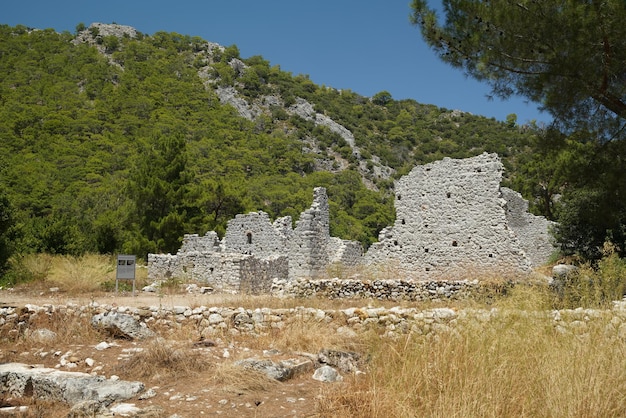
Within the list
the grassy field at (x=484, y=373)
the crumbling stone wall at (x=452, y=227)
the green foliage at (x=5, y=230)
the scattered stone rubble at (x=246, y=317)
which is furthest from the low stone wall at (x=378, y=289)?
the green foliage at (x=5, y=230)

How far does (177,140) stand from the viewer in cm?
2573

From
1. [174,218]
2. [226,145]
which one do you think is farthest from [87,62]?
[174,218]

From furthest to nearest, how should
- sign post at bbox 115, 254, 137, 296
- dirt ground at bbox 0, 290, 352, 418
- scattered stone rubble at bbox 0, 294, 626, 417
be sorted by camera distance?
1. sign post at bbox 115, 254, 137, 296
2. scattered stone rubble at bbox 0, 294, 626, 417
3. dirt ground at bbox 0, 290, 352, 418

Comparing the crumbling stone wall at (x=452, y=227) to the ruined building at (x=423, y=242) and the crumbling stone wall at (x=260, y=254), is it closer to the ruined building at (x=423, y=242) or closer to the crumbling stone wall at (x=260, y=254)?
the ruined building at (x=423, y=242)

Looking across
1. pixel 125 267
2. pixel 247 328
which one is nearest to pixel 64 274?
pixel 125 267

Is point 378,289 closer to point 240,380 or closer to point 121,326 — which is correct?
point 121,326

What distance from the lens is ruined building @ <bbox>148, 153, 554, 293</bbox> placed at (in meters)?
13.4

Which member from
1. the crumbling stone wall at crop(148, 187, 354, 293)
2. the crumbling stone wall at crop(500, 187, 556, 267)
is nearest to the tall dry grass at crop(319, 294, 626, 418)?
the crumbling stone wall at crop(148, 187, 354, 293)

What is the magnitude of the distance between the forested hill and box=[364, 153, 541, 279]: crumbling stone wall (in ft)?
7.00

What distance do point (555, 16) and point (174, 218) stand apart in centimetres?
1966

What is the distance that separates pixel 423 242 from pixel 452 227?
3.18ft

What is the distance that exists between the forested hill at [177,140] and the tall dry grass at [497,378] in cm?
906

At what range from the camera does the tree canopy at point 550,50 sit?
8883 mm

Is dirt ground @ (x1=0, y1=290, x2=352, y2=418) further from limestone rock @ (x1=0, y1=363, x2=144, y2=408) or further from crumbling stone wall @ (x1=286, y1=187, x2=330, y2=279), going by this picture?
crumbling stone wall @ (x1=286, y1=187, x2=330, y2=279)
